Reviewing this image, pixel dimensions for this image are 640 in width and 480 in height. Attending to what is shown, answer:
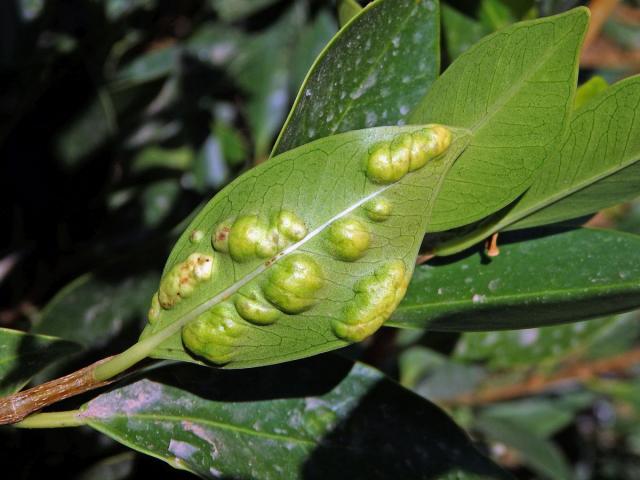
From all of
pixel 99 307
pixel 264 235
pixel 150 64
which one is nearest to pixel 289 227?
pixel 264 235

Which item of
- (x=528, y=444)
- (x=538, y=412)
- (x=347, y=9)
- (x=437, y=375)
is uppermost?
(x=347, y=9)

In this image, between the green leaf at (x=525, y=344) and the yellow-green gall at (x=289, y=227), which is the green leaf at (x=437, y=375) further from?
the yellow-green gall at (x=289, y=227)

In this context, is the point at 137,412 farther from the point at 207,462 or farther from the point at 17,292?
the point at 17,292

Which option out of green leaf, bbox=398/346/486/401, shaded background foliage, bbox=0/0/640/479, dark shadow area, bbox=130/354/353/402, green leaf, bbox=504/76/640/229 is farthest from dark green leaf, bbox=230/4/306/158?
green leaf, bbox=504/76/640/229

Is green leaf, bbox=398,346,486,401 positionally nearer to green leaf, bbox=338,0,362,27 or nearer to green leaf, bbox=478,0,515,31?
green leaf, bbox=478,0,515,31

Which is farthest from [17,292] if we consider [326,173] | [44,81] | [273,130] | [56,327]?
[326,173]

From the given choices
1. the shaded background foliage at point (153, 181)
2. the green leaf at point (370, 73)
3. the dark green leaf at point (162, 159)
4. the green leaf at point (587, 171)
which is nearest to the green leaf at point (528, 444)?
the shaded background foliage at point (153, 181)

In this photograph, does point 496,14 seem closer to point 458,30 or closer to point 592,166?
point 458,30
